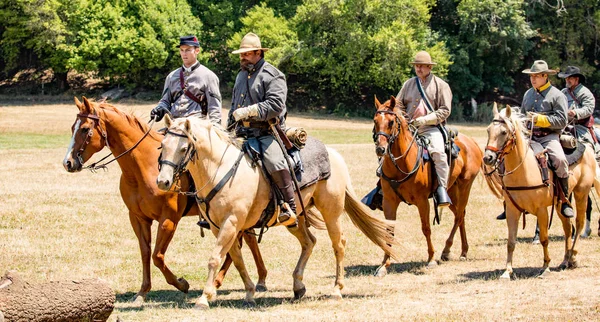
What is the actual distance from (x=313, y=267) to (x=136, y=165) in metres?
3.61

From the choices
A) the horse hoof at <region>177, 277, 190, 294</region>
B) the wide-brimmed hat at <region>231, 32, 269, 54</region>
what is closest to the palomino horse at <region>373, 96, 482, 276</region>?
the wide-brimmed hat at <region>231, 32, 269, 54</region>

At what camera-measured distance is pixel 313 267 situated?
507 inches

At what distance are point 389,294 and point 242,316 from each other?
227 centimetres

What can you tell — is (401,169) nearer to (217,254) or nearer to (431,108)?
(431,108)

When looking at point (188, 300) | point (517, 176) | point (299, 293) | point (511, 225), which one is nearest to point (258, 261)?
point (299, 293)

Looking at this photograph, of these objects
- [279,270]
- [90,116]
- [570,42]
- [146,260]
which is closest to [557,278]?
[279,270]

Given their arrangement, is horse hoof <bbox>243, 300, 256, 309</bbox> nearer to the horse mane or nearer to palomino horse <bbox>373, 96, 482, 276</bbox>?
the horse mane

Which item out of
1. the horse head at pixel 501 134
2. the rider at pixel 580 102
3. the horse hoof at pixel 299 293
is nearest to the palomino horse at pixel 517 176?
the horse head at pixel 501 134

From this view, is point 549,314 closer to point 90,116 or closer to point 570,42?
point 90,116

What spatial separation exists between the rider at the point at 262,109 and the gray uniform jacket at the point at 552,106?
4.10m

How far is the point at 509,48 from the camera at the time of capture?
175 feet

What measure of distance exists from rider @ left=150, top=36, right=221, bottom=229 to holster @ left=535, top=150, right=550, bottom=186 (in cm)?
446

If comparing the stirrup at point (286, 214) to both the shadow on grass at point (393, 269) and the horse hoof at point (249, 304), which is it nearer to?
the horse hoof at point (249, 304)

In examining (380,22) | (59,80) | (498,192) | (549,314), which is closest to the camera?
(549,314)
